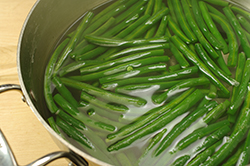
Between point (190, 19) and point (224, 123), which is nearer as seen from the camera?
point (224, 123)

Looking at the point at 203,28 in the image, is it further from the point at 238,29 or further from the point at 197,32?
the point at 238,29

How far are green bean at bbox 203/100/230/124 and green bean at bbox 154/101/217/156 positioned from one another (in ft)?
0.08

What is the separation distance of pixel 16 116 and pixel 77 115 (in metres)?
0.55

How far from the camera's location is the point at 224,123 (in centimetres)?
108

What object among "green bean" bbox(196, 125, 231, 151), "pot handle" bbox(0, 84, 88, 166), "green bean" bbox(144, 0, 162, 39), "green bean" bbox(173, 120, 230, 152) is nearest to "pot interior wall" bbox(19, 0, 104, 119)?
"pot handle" bbox(0, 84, 88, 166)

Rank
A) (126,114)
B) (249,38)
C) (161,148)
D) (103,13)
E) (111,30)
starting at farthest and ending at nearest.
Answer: (103,13) < (111,30) < (249,38) < (126,114) < (161,148)

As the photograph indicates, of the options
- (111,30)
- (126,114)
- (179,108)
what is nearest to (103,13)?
(111,30)

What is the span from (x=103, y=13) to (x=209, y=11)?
2.67 feet

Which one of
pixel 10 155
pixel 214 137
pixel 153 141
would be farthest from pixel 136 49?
pixel 10 155

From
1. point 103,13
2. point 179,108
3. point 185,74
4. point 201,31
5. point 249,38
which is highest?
point 103,13

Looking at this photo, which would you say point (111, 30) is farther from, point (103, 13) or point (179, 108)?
point (179, 108)

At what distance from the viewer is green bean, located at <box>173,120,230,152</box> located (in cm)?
104

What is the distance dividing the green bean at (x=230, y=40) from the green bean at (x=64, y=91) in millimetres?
1002

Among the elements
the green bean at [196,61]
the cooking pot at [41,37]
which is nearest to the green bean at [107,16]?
the cooking pot at [41,37]
